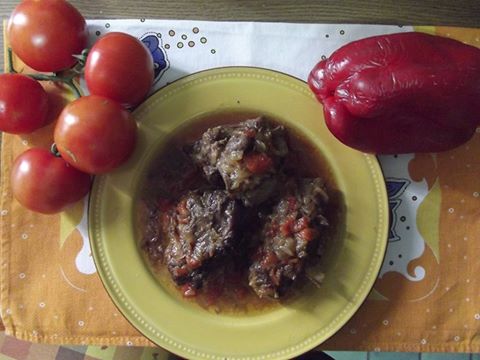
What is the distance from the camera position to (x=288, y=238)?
5.52ft

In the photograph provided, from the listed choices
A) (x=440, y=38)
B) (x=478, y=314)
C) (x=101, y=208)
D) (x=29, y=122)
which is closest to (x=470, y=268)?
(x=478, y=314)

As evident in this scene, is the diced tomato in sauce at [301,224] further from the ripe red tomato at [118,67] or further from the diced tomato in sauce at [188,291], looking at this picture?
the ripe red tomato at [118,67]

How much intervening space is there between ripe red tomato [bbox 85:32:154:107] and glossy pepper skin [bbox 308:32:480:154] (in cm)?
48

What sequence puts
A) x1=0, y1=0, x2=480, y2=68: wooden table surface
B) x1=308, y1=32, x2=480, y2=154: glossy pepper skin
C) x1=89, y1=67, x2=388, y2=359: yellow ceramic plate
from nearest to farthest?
x1=308, y1=32, x2=480, y2=154: glossy pepper skin
x1=89, y1=67, x2=388, y2=359: yellow ceramic plate
x1=0, y1=0, x2=480, y2=68: wooden table surface

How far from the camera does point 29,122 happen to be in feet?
5.78

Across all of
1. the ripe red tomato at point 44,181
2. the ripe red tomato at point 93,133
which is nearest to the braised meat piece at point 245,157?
the ripe red tomato at point 93,133

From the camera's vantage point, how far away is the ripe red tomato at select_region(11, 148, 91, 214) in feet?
5.58

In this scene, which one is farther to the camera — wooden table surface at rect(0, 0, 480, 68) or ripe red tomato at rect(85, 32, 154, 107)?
wooden table surface at rect(0, 0, 480, 68)

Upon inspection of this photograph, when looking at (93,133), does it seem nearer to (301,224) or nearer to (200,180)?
(200,180)

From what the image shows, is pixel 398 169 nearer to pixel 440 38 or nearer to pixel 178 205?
pixel 440 38

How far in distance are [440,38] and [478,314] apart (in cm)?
81

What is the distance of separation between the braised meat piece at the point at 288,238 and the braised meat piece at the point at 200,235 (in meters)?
0.10

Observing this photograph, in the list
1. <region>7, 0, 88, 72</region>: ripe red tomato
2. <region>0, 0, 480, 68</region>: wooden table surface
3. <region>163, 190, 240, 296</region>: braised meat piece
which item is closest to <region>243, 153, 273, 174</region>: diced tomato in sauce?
<region>163, 190, 240, 296</region>: braised meat piece

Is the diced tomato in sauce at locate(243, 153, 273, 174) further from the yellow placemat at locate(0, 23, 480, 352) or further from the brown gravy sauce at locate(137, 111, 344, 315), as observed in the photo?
the yellow placemat at locate(0, 23, 480, 352)
